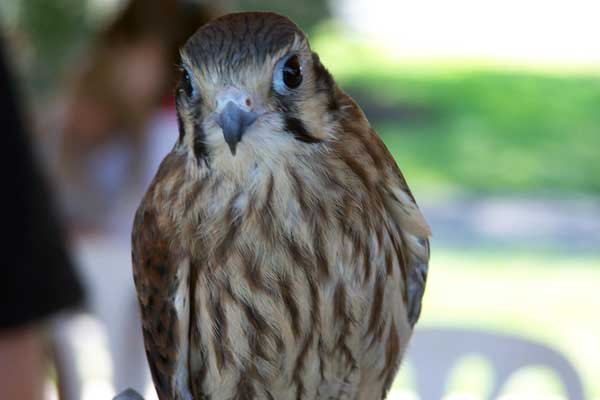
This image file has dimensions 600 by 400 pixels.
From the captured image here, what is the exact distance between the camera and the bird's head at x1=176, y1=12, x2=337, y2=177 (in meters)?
1.47

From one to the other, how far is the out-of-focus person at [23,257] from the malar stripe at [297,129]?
1.22 m

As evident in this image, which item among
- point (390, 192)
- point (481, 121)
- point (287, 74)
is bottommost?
point (390, 192)

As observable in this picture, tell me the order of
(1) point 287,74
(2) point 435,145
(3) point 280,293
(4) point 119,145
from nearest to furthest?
(1) point 287,74 < (3) point 280,293 < (4) point 119,145 < (2) point 435,145

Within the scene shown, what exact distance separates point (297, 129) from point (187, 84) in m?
0.19

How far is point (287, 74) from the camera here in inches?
61.0

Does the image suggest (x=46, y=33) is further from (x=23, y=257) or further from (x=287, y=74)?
(x=287, y=74)

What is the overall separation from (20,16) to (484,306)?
423 centimetres

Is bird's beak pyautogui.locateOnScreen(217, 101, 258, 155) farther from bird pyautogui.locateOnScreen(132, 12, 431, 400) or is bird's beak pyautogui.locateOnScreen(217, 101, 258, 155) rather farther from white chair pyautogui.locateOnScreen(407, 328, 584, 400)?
white chair pyautogui.locateOnScreen(407, 328, 584, 400)

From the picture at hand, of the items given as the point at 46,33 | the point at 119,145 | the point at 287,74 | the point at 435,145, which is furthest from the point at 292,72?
the point at 435,145

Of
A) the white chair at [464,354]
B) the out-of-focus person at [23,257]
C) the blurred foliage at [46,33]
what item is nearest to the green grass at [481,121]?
the blurred foliage at [46,33]

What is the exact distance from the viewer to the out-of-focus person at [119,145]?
4.46 m

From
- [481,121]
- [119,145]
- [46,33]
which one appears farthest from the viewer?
[481,121]

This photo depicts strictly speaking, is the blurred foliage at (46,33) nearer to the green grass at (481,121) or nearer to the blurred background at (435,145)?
the blurred background at (435,145)

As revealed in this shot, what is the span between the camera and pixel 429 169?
30.4 feet
